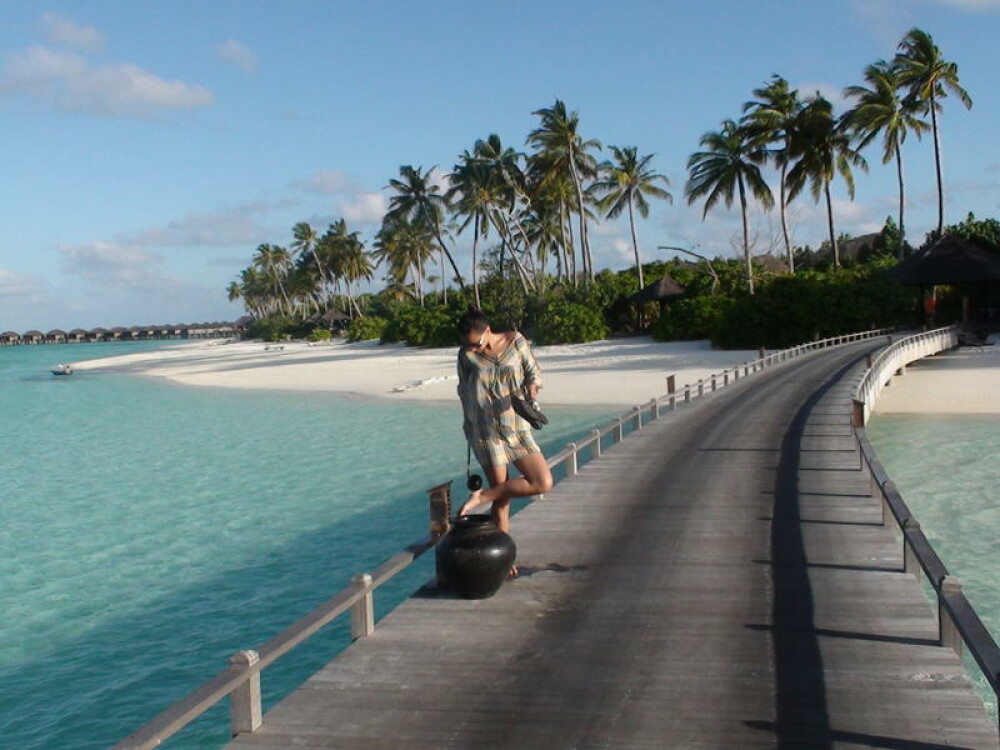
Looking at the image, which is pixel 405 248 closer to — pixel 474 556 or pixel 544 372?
pixel 544 372

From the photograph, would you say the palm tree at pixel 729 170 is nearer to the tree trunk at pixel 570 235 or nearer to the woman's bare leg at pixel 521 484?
the tree trunk at pixel 570 235

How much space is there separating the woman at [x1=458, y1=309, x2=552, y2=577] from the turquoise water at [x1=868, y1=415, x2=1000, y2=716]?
16.0 ft

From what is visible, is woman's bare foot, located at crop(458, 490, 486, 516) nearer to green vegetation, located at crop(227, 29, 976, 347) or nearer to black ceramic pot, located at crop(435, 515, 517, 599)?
black ceramic pot, located at crop(435, 515, 517, 599)

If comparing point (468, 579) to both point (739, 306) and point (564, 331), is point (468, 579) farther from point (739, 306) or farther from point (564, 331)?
point (564, 331)

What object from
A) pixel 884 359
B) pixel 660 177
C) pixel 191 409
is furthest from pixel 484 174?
pixel 884 359

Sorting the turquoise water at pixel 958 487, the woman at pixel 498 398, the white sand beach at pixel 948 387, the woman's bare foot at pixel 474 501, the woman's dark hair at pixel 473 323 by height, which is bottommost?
the turquoise water at pixel 958 487

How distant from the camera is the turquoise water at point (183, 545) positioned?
418 inches

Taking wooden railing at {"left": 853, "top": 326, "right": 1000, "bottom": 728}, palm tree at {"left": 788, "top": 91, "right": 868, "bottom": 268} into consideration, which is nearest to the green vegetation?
palm tree at {"left": 788, "top": 91, "right": 868, "bottom": 268}

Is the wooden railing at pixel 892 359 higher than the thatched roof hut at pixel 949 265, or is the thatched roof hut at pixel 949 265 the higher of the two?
the thatched roof hut at pixel 949 265

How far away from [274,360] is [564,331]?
29.7 meters

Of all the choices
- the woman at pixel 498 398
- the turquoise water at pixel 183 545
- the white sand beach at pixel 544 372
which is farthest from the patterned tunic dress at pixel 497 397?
the white sand beach at pixel 544 372

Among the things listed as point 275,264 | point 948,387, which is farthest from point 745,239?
point 275,264

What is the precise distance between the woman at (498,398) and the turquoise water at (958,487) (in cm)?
488

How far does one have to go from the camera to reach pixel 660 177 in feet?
251
